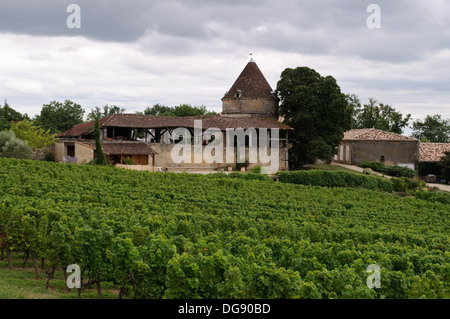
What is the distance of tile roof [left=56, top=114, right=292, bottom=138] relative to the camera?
136 ft

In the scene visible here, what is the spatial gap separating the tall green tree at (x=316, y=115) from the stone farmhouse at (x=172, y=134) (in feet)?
5.16

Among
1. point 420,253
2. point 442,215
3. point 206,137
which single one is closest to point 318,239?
point 420,253

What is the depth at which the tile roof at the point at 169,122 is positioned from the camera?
136 feet

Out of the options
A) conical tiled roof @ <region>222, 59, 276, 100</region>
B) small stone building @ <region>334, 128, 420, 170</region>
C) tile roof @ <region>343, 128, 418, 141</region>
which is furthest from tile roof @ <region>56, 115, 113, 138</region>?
tile roof @ <region>343, 128, 418, 141</region>

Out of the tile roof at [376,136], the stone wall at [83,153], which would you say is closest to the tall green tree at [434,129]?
the tile roof at [376,136]

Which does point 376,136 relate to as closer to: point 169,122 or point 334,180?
point 334,180

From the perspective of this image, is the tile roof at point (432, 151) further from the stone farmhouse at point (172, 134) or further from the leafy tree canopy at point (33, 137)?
the leafy tree canopy at point (33, 137)

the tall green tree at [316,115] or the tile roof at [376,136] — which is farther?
the tile roof at [376,136]

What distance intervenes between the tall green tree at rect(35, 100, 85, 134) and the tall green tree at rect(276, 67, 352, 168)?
96.8ft

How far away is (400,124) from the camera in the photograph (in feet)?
223

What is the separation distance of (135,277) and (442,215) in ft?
58.4

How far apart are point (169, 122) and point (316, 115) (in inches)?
510

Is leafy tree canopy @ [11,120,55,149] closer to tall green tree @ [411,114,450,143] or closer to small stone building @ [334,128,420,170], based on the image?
small stone building @ [334,128,420,170]
